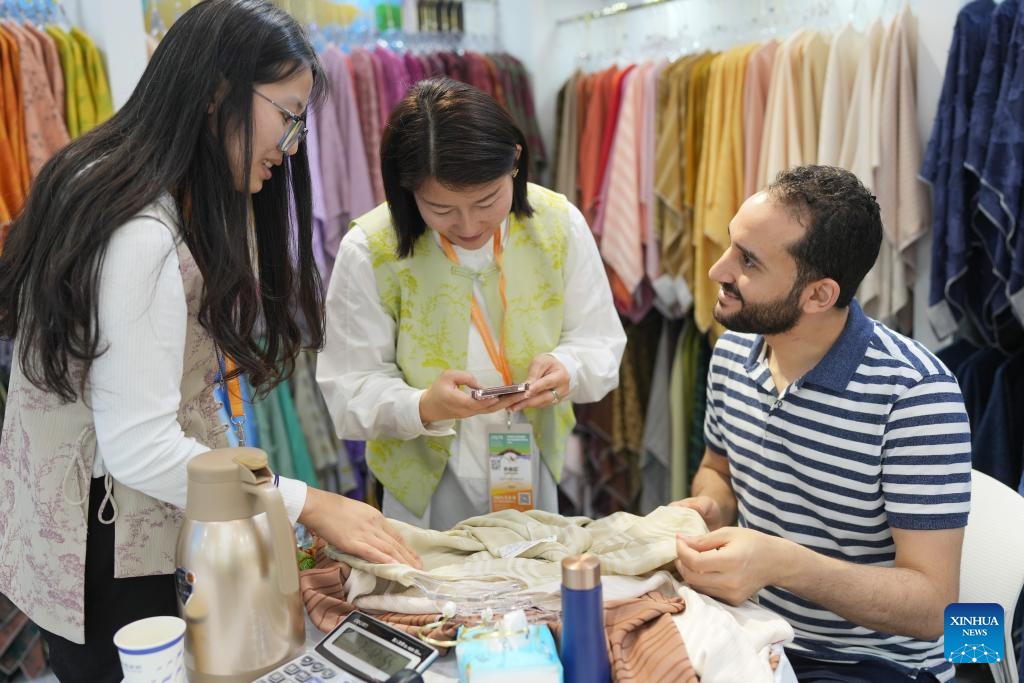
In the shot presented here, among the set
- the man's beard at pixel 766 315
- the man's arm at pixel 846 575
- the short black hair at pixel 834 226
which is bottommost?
the man's arm at pixel 846 575

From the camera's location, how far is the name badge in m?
Result: 1.96

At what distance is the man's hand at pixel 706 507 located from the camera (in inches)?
73.4

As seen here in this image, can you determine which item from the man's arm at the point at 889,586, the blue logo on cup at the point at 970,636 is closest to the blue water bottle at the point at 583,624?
the man's arm at the point at 889,586

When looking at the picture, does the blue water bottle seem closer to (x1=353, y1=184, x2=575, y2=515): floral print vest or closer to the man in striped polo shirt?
the man in striped polo shirt

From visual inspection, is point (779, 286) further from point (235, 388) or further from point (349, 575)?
point (235, 388)

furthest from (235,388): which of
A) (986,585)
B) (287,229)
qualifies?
(986,585)

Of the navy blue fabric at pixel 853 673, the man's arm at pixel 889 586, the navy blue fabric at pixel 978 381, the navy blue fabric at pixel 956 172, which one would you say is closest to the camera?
the man's arm at pixel 889 586

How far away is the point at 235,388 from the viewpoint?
1.76 m

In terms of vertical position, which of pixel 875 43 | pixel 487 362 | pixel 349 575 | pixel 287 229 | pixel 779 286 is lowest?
pixel 349 575

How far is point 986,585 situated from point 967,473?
9.8 inches

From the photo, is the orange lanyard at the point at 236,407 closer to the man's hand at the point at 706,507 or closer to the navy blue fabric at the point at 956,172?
the man's hand at the point at 706,507

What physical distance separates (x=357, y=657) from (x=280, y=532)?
0.23 m

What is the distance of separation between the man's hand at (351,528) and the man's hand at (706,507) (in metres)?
0.63

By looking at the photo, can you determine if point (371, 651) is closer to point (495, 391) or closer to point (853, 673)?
point (495, 391)
